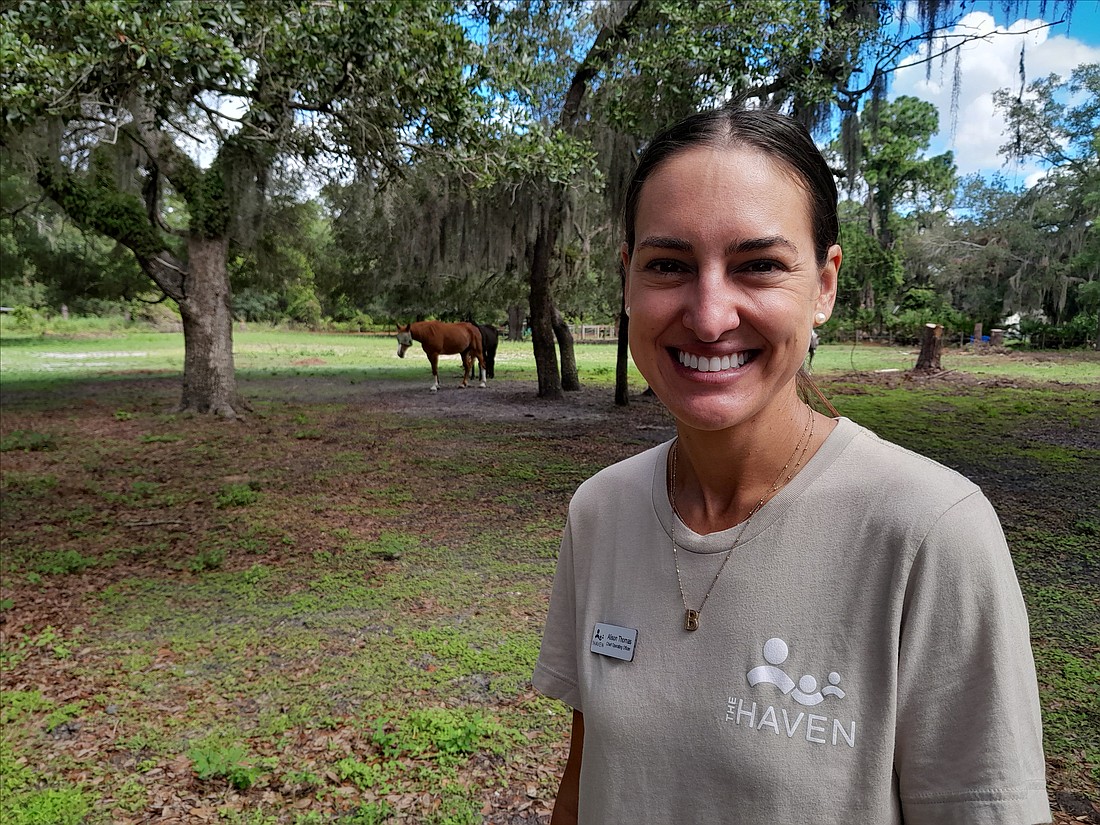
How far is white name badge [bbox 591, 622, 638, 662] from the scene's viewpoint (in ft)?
3.27

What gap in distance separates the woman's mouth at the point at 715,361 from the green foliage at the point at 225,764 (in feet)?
8.26

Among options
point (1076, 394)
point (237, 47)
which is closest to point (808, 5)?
point (237, 47)

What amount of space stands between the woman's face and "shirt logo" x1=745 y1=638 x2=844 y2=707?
29 centimetres

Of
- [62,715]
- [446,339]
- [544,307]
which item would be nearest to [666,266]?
[62,715]

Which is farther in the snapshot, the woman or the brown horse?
the brown horse

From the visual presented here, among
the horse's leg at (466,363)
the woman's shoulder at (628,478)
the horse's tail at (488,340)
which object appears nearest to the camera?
the woman's shoulder at (628,478)

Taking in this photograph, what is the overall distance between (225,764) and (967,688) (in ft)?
8.91

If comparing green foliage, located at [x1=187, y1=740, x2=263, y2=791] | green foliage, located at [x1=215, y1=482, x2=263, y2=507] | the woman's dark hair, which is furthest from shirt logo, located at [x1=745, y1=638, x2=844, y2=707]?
green foliage, located at [x1=215, y1=482, x2=263, y2=507]

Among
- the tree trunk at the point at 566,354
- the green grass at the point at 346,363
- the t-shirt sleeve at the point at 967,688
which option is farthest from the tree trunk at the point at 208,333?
the t-shirt sleeve at the point at 967,688

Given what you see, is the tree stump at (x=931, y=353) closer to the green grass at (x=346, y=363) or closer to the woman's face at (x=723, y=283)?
the green grass at (x=346, y=363)

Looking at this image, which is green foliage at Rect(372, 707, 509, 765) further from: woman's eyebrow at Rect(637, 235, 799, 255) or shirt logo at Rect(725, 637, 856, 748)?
woman's eyebrow at Rect(637, 235, 799, 255)

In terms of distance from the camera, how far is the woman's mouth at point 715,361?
94cm

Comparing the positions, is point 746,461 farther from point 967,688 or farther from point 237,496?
point 237,496

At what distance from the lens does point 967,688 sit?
2.58 feet
